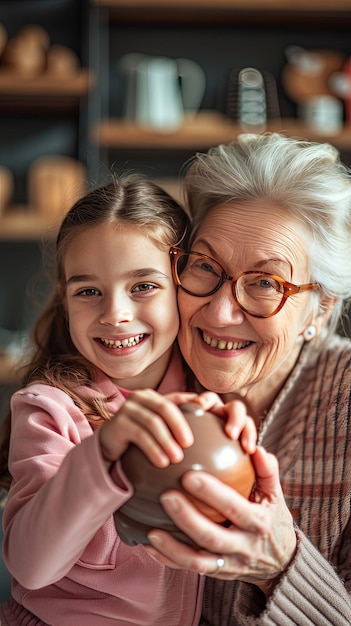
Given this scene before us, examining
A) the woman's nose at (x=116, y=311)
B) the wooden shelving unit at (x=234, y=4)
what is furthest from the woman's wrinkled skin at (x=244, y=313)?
the wooden shelving unit at (x=234, y=4)

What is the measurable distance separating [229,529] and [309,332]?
0.54 metres

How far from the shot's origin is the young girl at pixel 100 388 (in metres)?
1.03

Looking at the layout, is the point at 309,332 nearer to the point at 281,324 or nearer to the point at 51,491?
the point at 281,324

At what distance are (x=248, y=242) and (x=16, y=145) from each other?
10.2ft

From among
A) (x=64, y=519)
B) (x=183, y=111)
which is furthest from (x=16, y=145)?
(x=64, y=519)

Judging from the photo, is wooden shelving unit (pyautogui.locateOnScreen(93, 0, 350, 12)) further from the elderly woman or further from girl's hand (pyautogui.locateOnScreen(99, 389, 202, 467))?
girl's hand (pyautogui.locateOnScreen(99, 389, 202, 467))

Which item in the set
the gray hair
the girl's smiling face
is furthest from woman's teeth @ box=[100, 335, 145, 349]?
the gray hair

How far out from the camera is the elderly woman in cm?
115

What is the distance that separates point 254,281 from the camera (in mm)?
1194

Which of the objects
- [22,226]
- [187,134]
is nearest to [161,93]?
[187,134]

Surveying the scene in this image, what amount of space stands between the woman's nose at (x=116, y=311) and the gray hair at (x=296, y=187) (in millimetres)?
233

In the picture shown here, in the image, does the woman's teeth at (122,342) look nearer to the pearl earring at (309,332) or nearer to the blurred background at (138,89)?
the pearl earring at (309,332)

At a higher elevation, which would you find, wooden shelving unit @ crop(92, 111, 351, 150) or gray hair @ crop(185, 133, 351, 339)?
gray hair @ crop(185, 133, 351, 339)

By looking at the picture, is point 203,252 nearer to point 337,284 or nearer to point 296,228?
point 296,228
